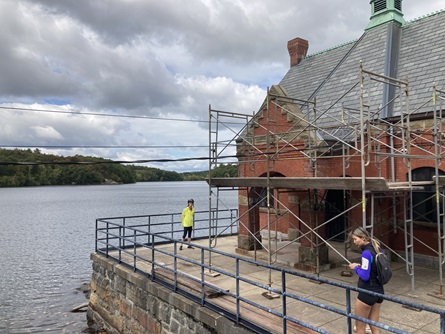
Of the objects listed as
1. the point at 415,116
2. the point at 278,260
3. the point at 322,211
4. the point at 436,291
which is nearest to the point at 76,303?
the point at 278,260

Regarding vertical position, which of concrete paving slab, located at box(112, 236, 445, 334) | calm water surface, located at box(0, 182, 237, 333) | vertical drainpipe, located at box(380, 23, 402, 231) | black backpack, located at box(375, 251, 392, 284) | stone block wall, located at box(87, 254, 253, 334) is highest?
vertical drainpipe, located at box(380, 23, 402, 231)

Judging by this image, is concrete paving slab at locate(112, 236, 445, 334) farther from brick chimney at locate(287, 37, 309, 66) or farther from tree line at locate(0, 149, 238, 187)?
tree line at locate(0, 149, 238, 187)

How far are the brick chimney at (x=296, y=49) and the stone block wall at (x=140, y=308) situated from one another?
50.6ft

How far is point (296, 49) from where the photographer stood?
70.0 ft

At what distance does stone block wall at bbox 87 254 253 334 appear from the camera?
24.6 feet

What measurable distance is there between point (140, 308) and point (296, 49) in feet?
55.5

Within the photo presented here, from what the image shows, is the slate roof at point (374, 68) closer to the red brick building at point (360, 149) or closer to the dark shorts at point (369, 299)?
the red brick building at point (360, 149)

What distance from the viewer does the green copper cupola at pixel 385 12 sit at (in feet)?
55.8

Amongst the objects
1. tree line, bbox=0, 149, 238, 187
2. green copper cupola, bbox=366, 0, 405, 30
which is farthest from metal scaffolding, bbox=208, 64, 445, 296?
tree line, bbox=0, 149, 238, 187

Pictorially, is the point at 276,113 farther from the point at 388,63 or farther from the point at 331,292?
the point at 331,292

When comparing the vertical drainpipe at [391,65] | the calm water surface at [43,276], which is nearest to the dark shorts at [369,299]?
the vertical drainpipe at [391,65]

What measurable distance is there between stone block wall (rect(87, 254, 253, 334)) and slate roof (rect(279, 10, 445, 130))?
7.11 meters

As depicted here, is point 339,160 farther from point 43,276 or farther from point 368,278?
point 43,276

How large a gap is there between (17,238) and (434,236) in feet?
107
